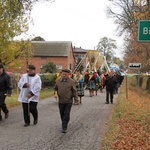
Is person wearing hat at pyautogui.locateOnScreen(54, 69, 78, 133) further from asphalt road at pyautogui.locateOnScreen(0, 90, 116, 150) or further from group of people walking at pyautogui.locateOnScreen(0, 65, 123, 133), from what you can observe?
asphalt road at pyautogui.locateOnScreen(0, 90, 116, 150)

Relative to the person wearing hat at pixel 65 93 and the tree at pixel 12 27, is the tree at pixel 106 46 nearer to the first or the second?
the tree at pixel 12 27

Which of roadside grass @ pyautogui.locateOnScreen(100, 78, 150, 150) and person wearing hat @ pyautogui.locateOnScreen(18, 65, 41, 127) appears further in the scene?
person wearing hat @ pyautogui.locateOnScreen(18, 65, 41, 127)

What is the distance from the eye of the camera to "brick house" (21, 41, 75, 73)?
175ft

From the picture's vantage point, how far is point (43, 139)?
7.09m

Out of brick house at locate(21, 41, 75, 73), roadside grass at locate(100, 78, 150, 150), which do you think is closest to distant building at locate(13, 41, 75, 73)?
brick house at locate(21, 41, 75, 73)

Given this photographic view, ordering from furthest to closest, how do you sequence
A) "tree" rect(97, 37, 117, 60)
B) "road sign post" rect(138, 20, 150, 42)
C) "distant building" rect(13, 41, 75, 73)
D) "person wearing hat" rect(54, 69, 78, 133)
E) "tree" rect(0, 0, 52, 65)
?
"tree" rect(97, 37, 117, 60) < "distant building" rect(13, 41, 75, 73) < "tree" rect(0, 0, 52, 65) < "person wearing hat" rect(54, 69, 78, 133) < "road sign post" rect(138, 20, 150, 42)

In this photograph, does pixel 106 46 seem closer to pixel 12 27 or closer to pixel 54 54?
pixel 54 54

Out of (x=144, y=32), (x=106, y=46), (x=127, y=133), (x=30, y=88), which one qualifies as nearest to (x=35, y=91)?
(x=30, y=88)

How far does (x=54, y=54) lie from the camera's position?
5334 cm

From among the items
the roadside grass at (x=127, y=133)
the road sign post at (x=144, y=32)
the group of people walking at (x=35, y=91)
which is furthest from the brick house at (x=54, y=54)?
the road sign post at (x=144, y=32)

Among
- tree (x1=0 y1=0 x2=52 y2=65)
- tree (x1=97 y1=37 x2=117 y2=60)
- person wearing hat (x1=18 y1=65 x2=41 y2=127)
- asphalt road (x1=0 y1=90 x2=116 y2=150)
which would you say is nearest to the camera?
asphalt road (x1=0 y1=90 x2=116 y2=150)

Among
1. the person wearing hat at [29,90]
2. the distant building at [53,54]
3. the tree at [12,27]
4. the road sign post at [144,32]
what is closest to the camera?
the road sign post at [144,32]

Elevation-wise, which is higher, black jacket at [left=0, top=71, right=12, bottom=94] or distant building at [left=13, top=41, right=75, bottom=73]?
black jacket at [left=0, top=71, right=12, bottom=94]

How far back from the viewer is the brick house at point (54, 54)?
175 feet
